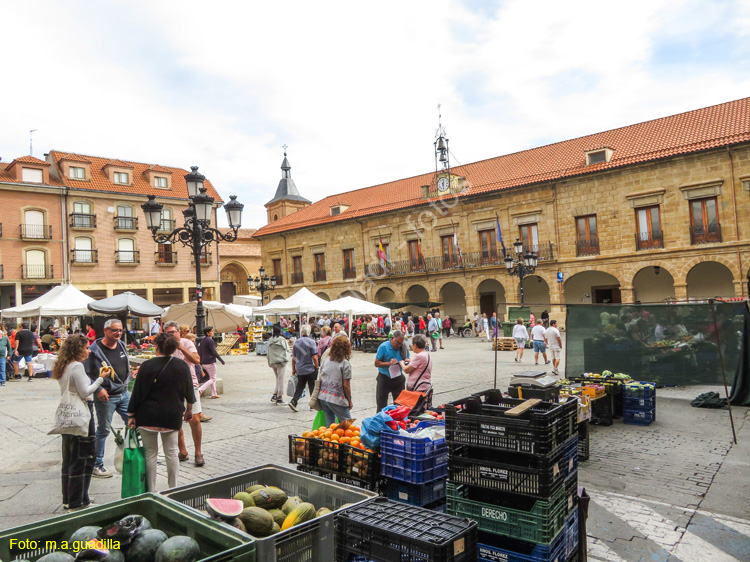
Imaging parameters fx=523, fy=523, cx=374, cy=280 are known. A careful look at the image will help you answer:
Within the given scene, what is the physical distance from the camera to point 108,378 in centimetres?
582

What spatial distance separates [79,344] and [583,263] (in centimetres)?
2725

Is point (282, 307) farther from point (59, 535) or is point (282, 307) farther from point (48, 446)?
point (59, 535)

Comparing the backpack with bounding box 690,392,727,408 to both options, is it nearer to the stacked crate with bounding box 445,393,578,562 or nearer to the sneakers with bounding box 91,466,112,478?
the stacked crate with bounding box 445,393,578,562

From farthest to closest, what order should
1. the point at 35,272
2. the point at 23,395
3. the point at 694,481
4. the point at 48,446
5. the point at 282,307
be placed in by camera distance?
the point at 35,272 → the point at 282,307 → the point at 23,395 → the point at 48,446 → the point at 694,481

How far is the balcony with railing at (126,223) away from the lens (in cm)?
3575

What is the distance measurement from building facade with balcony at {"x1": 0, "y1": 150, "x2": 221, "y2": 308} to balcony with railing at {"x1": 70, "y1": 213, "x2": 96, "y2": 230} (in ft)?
0.19

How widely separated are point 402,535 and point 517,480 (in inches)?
39.7

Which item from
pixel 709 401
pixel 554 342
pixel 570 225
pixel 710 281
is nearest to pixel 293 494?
pixel 709 401

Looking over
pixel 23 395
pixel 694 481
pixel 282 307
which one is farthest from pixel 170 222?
pixel 694 481

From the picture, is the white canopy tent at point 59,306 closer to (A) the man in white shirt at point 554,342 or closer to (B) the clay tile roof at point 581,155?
(A) the man in white shirt at point 554,342

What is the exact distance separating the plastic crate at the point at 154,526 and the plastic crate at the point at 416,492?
1.89m

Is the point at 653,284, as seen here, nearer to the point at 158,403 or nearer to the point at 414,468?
the point at 414,468

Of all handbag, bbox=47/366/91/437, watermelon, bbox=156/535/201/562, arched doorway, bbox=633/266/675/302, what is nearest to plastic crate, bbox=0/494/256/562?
watermelon, bbox=156/535/201/562

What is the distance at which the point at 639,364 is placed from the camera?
35.9ft
